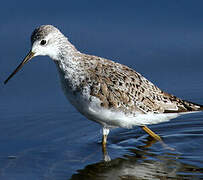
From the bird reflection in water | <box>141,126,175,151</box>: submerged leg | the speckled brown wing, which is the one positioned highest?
the speckled brown wing

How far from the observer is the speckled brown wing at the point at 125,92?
373 inches

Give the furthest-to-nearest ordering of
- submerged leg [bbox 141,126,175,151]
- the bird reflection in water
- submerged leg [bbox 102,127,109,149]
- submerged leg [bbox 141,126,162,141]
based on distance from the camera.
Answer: submerged leg [bbox 141,126,162,141]
submerged leg [bbox 141,126,175,151]
submerged leg [bbox 102,127,109,149]
the bird reflection in water

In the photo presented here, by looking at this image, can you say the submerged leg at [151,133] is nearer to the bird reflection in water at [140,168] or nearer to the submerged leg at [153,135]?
the submerged leg at [153,135]

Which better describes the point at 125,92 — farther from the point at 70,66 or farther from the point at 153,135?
the point at 153,135

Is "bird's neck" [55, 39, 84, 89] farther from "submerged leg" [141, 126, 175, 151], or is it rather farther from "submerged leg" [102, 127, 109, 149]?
"submerged leg" [141, 126, 175, 151]

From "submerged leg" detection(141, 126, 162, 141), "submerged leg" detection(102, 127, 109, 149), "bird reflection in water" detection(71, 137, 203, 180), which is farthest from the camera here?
"submerged leg" detection(141, 126, 162, 141)

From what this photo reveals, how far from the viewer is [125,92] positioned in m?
9.73

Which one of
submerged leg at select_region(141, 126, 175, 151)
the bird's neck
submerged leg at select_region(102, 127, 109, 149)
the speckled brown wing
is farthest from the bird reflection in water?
the bird's neck

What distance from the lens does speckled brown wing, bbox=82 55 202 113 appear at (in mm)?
9477

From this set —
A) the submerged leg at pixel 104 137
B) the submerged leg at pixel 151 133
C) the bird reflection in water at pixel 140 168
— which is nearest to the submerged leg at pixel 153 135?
the submerged leg at pixel 151 133

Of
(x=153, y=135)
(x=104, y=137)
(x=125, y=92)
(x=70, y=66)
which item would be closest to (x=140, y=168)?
(x=104, y=137)

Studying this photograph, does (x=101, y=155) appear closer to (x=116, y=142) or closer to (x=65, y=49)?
(x=116, y=142)

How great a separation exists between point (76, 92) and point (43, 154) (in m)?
1.25

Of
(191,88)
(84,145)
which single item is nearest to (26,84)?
(84,145)
